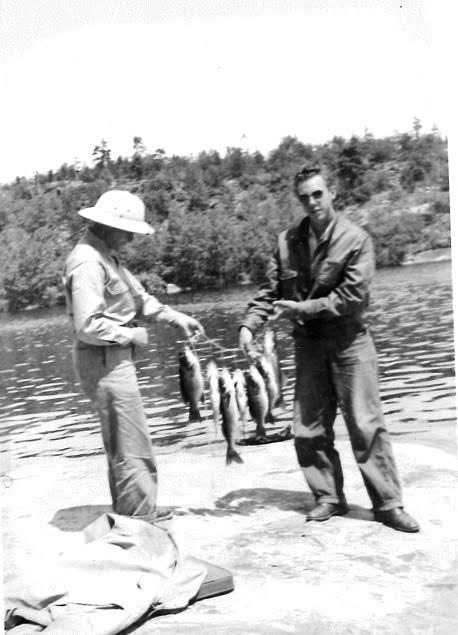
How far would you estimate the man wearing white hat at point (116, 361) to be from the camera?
503 centimetres

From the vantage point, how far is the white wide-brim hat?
505 cm

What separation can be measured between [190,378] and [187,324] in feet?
1.40

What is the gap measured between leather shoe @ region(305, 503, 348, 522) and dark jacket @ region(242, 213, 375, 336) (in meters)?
1.06

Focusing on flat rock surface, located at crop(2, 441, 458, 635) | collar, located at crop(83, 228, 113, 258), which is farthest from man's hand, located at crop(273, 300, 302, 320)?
flat rock surface, located at crop(2, 441, 458, 635)

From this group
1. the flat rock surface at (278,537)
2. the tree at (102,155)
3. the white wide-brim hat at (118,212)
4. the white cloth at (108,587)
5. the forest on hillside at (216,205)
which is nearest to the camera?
the white cloth at (108,587)

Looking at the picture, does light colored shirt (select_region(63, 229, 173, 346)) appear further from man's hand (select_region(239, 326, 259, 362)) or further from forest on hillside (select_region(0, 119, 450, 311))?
man's hand (select_region(239, 326, 259, 362))

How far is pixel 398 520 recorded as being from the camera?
5.18 metres

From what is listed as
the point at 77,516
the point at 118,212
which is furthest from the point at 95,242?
the point at 77,516

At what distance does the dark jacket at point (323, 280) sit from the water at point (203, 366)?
26 centimetres

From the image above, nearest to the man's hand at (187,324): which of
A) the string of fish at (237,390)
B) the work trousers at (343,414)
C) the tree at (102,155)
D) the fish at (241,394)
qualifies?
the string of fish at (237,390)

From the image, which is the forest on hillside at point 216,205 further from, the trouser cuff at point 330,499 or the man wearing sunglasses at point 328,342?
the trouser cuff at point 330,499

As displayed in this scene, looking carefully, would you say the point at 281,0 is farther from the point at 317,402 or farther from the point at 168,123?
the point at 317,402

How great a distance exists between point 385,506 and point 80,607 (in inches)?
76.9

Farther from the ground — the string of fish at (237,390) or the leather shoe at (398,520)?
the string of fish at (237,390)
